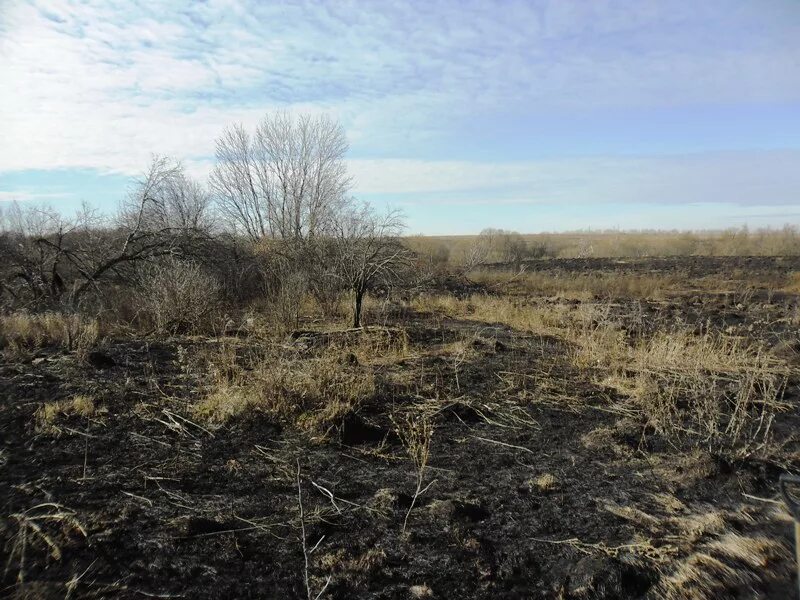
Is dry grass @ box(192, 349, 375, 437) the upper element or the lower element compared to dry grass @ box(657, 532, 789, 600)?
upper

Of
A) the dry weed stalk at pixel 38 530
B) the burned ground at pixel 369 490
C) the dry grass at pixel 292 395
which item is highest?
the dry grass at pixel 292 395

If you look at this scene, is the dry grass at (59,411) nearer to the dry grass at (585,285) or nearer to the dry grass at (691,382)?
the dry grass at (691,382)

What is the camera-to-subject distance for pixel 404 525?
10.8 ft

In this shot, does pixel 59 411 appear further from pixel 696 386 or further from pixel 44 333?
pixel 696 386

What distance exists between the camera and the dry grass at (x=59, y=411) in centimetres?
469

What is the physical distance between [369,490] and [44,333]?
7175 mm

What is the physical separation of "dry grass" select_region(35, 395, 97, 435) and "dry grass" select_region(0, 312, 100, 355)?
222 cm

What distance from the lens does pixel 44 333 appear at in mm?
8273

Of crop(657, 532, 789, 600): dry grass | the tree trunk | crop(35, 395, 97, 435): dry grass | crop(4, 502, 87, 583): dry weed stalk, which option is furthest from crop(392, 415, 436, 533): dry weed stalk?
the tree trunk

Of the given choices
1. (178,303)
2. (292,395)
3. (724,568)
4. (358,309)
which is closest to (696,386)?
(724,568)

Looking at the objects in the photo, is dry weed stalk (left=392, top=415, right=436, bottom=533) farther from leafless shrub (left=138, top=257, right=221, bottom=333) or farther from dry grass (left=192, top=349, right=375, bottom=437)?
leafless shrub (left=138, top=257, right=221, bottom=333)

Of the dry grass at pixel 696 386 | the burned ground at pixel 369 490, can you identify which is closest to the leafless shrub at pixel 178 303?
the burned ground at pixel 369 490

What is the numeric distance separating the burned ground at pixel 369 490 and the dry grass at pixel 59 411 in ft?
0.08

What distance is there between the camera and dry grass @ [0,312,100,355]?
7.62 metres
